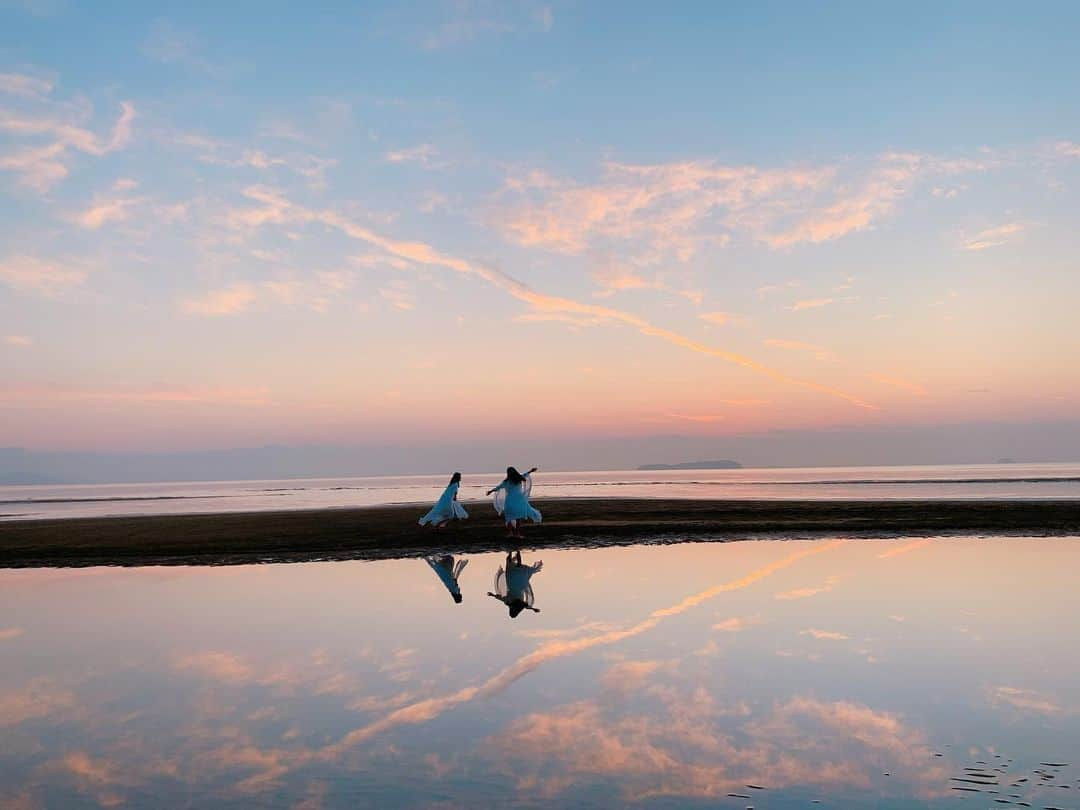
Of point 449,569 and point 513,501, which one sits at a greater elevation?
point 513,501

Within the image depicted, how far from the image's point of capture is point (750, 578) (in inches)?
776

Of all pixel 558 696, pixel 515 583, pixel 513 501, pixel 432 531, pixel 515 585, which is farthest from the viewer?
pixel 432 531

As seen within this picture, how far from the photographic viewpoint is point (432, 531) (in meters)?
34.3

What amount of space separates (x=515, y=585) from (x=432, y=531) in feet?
50.5

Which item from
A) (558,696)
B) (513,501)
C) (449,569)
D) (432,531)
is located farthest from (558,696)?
(432,531)

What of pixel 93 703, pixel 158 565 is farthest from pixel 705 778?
pixel 158 565

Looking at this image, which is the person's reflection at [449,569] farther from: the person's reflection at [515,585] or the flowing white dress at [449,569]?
the person's reflection at [515,585]

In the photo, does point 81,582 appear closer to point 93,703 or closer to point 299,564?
point 299,564

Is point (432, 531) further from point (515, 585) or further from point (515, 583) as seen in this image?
point (515, 585)

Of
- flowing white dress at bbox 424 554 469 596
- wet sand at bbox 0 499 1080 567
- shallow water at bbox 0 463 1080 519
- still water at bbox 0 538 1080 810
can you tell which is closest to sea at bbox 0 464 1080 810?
still water at bbox 0 538 1080 810

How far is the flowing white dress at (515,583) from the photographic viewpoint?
17.5m

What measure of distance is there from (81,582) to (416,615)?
12.7 m

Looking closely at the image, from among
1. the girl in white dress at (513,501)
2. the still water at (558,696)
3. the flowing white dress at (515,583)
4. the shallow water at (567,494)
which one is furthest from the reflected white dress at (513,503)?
the shallow water at (567,494)

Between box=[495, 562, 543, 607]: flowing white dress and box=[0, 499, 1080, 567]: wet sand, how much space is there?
5.76m
